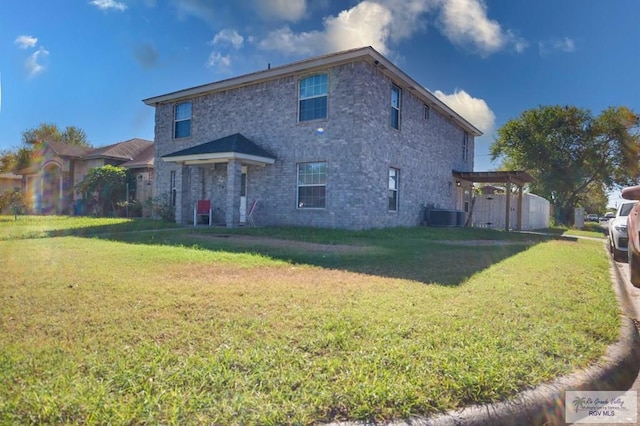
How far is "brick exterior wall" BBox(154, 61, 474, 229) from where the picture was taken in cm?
1293

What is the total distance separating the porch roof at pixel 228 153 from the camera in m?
13.6

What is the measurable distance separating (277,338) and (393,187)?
12.4m

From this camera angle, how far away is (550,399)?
2617mm

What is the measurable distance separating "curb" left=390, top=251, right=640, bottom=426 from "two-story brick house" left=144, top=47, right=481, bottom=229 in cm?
973

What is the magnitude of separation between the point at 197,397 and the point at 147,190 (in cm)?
2198

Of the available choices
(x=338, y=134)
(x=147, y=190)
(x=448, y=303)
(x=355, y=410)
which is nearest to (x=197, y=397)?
(x=355, y=410)

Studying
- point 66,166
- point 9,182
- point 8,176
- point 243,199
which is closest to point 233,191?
point 243,199

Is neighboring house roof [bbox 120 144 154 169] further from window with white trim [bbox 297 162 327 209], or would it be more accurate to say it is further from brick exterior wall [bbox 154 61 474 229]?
window with white trim [bbox 297 162 327 209]

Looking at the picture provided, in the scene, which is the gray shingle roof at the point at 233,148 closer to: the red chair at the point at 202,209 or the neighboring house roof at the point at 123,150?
the red chair at the point at 202,209

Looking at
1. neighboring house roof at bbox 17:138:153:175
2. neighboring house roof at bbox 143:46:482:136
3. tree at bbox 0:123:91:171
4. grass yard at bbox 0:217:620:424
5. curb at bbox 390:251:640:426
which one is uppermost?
tree at bbox 0:123:91:171

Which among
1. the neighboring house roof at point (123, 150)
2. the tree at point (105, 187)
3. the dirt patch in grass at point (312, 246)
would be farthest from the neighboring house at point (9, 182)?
the dirt patch in grass at point (312, 246)

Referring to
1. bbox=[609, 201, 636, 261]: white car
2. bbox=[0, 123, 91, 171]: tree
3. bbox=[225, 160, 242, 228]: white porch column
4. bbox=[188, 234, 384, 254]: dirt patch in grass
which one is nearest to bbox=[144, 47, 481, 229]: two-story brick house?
bbox=[225, 160, 242, 228]: white porch column

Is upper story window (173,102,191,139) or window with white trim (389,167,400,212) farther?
upper story window (173,102,191,139)

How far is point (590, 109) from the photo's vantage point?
28500mm
